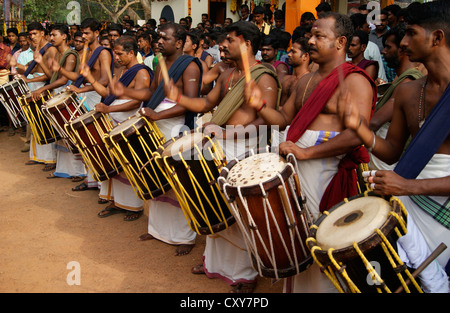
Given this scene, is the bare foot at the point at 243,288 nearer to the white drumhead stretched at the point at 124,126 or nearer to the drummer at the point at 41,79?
the white drumhead stretched at the point at 124,126

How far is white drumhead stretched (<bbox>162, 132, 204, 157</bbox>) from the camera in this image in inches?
135

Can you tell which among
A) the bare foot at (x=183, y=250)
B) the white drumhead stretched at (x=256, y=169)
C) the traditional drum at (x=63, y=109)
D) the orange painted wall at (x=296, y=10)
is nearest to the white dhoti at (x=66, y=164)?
the traditional drum at (x=63, y=109)

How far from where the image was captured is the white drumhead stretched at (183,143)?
3.44 m

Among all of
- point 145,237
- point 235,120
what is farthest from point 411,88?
point 145,237

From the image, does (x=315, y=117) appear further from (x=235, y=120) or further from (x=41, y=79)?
(x=41, y=79)

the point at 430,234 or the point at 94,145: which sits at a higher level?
the point at 430,234

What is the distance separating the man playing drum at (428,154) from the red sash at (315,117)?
58cm

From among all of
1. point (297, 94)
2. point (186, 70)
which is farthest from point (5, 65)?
point (297, 94)

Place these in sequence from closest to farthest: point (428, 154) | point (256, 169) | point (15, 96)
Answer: point (428, 154)
point (256, 169)
point (15, 96)

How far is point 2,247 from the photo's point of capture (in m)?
4.55

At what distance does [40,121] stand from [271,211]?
5201 mm

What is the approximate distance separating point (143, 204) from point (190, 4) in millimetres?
14843

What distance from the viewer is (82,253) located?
441 centimetres

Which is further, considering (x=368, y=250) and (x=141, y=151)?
(x=141, y=151)
